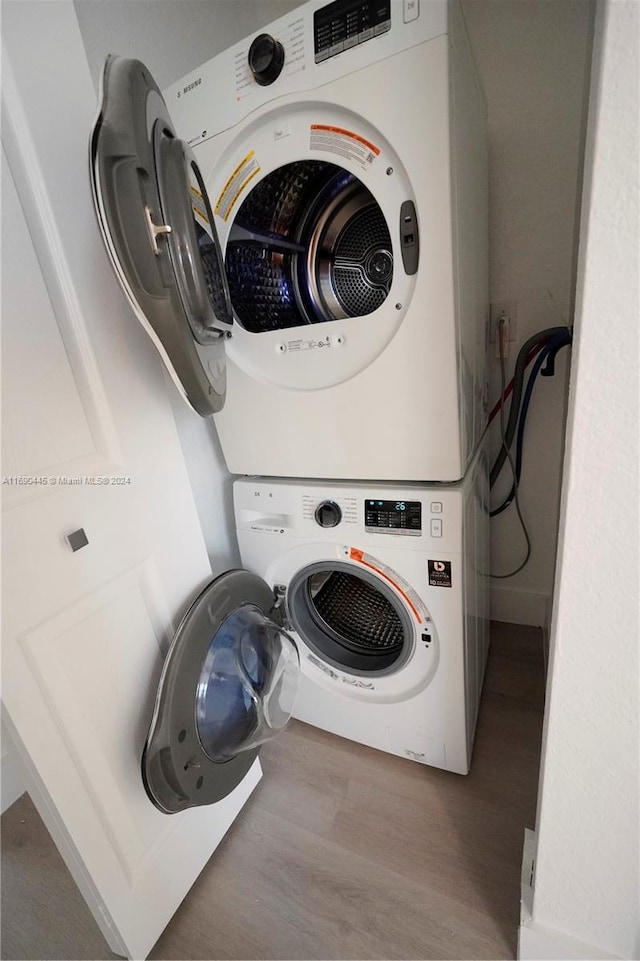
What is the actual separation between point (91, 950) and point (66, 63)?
5.33ft

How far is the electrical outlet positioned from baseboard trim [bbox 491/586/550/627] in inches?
36.5

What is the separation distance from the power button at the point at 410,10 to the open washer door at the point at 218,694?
39.8 inches

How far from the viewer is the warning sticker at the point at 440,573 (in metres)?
0.83

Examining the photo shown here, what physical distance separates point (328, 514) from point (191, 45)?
4.46ft

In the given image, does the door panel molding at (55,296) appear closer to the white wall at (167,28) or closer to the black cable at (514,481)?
the white wall at (167,28)

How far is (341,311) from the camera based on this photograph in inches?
36.9

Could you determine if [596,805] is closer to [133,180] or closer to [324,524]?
[324,524]

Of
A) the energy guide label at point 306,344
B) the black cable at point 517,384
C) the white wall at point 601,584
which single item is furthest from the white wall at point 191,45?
the black cable at point 517,384

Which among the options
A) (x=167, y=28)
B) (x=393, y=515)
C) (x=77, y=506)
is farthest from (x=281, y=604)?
(x=167, y=28)

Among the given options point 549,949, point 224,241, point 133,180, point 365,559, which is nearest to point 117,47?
point 224,241

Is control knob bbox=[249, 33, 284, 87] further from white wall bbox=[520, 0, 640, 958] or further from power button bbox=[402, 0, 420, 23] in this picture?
white wall bbox=[520, 0, 640, 958]

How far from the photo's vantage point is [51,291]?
625 mm

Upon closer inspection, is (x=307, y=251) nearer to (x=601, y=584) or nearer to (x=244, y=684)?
(x=601, y=584)

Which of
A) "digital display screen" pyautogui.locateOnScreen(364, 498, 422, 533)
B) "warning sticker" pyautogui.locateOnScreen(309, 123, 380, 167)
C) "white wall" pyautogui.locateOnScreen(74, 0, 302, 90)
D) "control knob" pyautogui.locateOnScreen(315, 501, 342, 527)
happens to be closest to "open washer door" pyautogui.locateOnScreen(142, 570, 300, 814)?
"control knob" pyautogui.locateOnScreen(315, 501, 342, 527)
